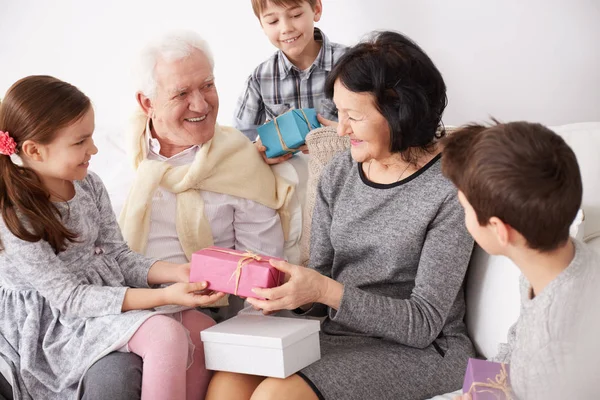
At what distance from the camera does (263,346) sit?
5.62 feet

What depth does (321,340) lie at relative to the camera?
1962 millimetres

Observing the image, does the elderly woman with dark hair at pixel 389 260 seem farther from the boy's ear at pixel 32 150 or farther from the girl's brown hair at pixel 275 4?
the girl's brown hair at pixel 275 4

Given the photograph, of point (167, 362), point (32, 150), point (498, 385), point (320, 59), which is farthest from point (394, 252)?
point (320, 59)

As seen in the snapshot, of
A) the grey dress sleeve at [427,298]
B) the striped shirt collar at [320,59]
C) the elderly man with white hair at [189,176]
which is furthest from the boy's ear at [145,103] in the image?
the grey dress sleeve at [427,298]

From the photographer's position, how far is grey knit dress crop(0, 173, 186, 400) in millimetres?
1813

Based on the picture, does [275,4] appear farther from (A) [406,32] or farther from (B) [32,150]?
(B) [32,150]

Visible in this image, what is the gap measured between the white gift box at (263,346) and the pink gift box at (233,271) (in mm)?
90

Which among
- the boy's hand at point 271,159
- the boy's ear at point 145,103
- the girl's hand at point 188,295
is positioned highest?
the boy's ear at point 145,103

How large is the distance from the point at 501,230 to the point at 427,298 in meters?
0.49

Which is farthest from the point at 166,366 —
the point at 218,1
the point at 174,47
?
the point at 218,1

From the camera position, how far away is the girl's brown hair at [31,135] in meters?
1.80

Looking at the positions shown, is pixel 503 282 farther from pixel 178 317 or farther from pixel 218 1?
pixel 218 1

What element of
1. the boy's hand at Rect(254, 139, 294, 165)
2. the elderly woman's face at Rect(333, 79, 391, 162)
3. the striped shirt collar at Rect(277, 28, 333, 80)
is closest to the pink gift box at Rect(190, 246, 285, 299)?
the elderly woman's face at Rect(333, 79, 391, 162)

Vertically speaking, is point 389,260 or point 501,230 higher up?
point 501,230
